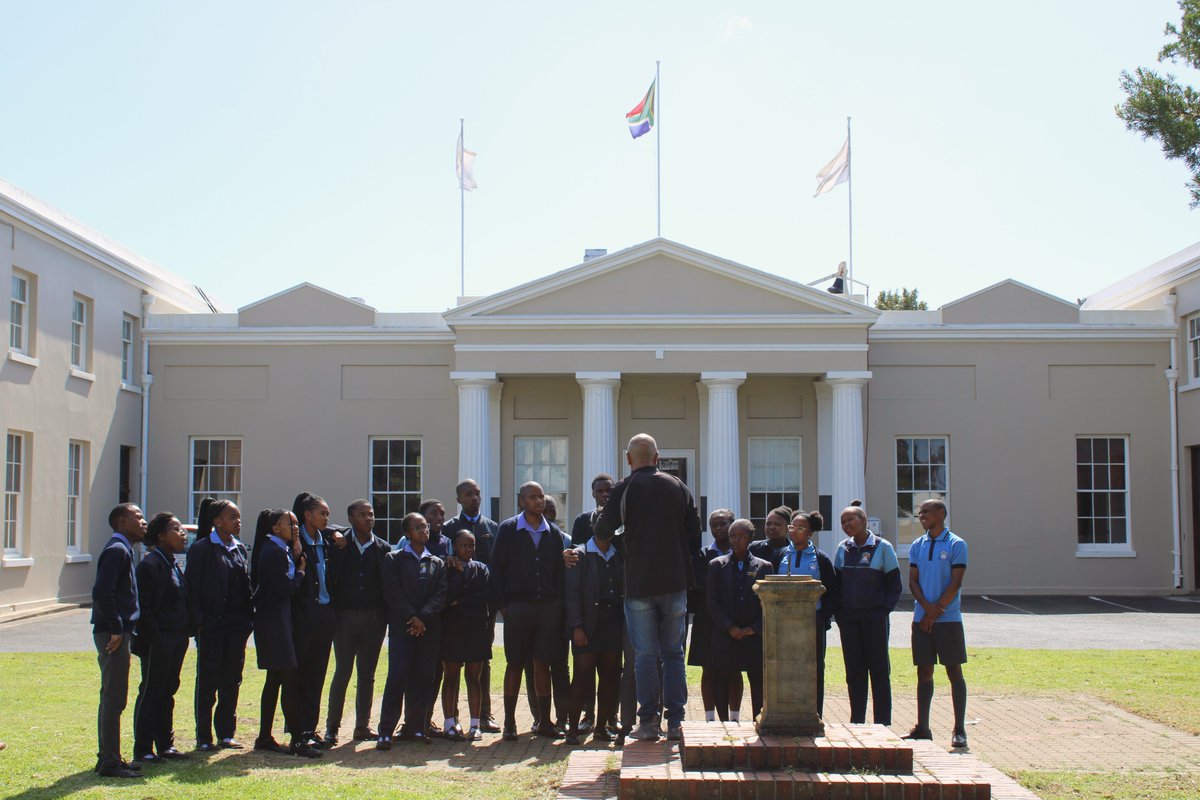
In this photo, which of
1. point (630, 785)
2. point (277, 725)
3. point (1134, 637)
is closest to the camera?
point (630, 785)

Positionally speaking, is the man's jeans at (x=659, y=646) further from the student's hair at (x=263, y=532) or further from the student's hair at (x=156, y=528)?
the student's hair at (x=156, y=528)

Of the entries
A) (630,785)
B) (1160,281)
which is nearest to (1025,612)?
(1160,281)

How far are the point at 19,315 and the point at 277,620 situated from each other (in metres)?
13.6

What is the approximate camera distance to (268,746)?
8562 millimetres

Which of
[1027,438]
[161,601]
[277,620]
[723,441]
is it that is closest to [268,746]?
[277,620]

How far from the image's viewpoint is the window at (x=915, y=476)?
77.2 feet

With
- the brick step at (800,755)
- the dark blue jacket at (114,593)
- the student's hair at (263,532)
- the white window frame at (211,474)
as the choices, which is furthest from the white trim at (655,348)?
the brick step at (800,755)

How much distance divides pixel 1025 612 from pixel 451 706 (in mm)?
13508

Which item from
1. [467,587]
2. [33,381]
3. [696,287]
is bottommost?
[467,587]

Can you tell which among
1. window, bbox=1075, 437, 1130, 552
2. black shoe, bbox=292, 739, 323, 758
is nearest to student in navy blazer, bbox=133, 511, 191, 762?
black shoe, bbox=292, 739, 323, 758

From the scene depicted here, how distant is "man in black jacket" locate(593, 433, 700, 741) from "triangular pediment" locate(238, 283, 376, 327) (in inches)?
655

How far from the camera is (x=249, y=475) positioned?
77.7 feet

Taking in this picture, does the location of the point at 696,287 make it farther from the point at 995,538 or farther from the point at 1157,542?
the point at 1157,542

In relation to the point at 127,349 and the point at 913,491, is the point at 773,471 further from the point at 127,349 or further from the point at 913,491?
the point at 127,349
